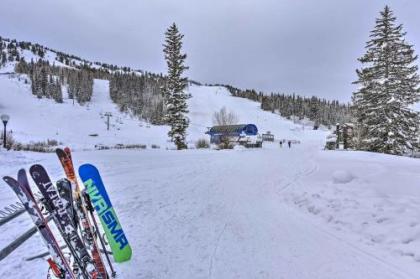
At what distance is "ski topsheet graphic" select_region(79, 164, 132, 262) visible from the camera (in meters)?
3.78

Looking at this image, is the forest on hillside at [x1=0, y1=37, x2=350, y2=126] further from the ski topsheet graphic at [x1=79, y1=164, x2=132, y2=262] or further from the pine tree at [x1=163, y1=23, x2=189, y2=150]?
the ski topsheet graphic at [x1=79, y1=164, x2=132, y2=262]

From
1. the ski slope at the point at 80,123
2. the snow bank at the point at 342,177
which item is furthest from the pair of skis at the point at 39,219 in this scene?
the ski slope at the point at 80,123

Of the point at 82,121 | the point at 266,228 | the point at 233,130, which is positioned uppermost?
the point at 82,121

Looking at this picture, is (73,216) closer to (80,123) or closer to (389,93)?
(389,93)

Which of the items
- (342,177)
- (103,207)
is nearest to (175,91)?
(342,177)

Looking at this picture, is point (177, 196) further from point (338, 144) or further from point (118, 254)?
point (338, 144)

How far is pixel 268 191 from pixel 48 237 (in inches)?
301

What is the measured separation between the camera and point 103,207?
3865 mm

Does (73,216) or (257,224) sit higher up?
(73,216)

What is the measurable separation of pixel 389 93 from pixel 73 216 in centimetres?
2505

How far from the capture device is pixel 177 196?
8.57m

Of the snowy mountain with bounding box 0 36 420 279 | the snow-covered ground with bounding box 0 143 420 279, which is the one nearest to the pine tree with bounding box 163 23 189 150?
the snowy mountain with bounding box 0 36 420 279

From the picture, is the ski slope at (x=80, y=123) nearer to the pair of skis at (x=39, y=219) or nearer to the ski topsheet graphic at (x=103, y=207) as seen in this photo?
the ski topsheet graphic at (x=103, y=207)

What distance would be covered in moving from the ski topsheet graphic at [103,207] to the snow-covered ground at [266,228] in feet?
1.08
